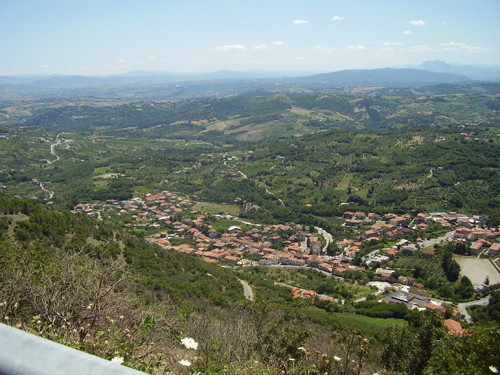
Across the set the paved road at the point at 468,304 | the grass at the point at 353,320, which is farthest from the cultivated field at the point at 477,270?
the grass at the point at 353,320

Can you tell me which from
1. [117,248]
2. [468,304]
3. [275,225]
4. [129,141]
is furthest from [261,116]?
[117,248]

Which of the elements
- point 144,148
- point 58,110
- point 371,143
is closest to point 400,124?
point 371,143

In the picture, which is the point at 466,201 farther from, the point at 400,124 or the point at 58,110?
the point at 58,110

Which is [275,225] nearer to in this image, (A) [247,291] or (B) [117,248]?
(A) [247,291]

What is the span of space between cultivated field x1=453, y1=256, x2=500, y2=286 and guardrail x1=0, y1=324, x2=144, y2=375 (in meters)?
38.7

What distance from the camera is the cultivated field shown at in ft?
106

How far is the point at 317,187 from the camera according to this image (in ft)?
222

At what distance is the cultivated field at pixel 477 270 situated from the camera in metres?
32.4

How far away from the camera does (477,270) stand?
112 ft

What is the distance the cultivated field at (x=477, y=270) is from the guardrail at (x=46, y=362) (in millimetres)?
38659

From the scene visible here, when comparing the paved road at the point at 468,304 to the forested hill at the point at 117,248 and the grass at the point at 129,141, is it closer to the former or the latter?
the forested hill at the point at 117,248

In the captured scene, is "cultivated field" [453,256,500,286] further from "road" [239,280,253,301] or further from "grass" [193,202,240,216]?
"grass" [193,202,240,216]

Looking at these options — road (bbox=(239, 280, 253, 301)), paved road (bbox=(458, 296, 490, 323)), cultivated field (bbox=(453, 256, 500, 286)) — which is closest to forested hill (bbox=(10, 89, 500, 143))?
cultivated field (bbox=(453, 256, 500, 286))

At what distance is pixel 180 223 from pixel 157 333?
156ft
